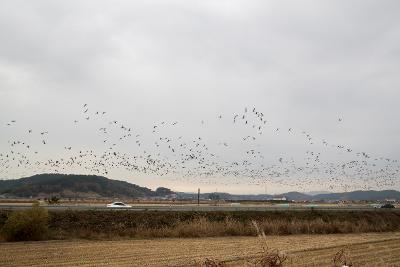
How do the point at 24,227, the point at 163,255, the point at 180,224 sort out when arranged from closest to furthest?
the point at 163,255, the point at 24,227, the point at 180,224

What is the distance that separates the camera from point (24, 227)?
1726 inches

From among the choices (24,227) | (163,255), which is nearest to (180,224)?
(24,227)

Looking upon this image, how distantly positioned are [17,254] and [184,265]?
12.4 metres

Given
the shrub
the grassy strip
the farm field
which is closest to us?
the farm field

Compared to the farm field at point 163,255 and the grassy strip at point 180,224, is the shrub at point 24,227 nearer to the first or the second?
the grassy strip at point 180,224

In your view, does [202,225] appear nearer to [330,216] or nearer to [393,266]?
[330,216]

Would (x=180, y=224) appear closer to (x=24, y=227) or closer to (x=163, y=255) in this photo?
(x=24, y=227)

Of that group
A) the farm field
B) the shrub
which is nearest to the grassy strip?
the shrub

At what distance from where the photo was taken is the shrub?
144ft

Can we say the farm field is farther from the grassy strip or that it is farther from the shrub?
the grassy strip

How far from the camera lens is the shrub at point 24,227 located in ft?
144

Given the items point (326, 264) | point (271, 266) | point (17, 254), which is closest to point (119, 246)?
point (17, 254)

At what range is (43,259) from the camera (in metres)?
29.1

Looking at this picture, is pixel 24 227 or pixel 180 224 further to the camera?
pixel 180 224
